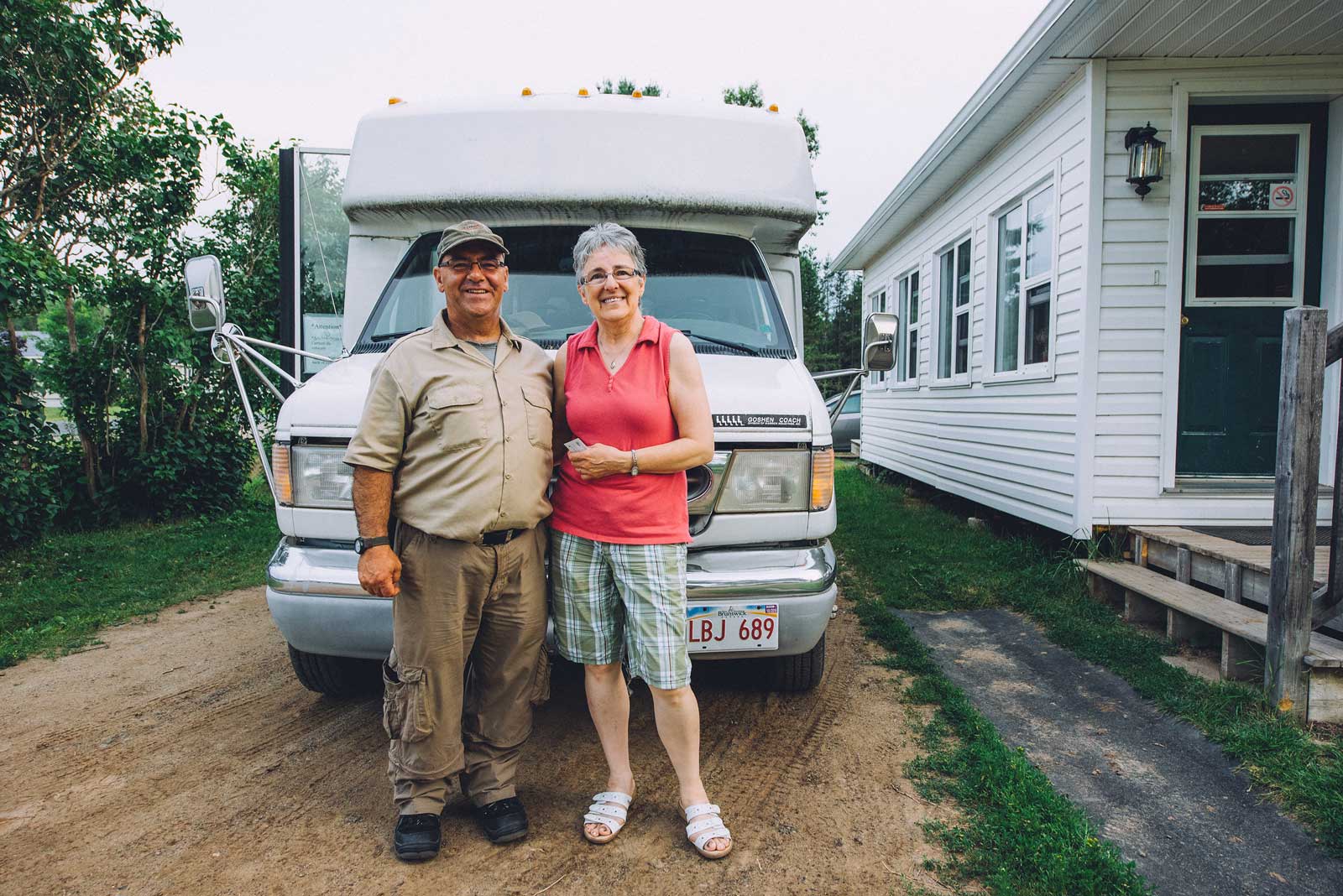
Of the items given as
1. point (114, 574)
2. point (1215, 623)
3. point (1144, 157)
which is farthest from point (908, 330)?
point (114, 574)

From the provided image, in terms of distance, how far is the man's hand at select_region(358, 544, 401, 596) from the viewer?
2498 mm

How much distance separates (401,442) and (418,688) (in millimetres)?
786

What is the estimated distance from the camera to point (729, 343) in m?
3.81

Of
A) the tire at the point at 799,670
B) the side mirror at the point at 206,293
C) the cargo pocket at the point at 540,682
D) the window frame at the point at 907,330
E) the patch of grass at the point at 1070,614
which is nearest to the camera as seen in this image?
the cargo pocket at the point at 540,682

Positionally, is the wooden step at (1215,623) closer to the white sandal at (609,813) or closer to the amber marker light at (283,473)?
the white sandal at (609,813)

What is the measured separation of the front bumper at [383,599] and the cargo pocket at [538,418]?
81 cm

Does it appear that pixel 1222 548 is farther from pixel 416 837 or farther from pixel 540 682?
pixel 416 837

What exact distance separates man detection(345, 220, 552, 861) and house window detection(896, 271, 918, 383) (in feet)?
30.5

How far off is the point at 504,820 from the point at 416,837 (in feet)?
0.91

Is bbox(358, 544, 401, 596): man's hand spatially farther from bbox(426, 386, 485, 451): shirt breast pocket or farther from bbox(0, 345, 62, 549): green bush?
bbox(0, 345, 62, 549): green bush

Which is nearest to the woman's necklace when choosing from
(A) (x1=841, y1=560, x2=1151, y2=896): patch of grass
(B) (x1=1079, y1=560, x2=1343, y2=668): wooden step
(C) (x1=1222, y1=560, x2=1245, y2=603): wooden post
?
(A) (x1=841, y1=560, x2=1151, y2=896): patch of grass

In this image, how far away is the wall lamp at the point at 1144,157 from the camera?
558 centimetres

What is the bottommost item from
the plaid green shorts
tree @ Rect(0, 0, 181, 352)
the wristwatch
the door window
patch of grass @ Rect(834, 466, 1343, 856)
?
patch of grass @ Rect(834, 466, 1343, 856)

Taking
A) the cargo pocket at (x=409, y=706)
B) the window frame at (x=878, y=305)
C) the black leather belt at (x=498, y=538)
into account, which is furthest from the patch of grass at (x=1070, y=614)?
Result: the window frame at (x=878, y=305)
